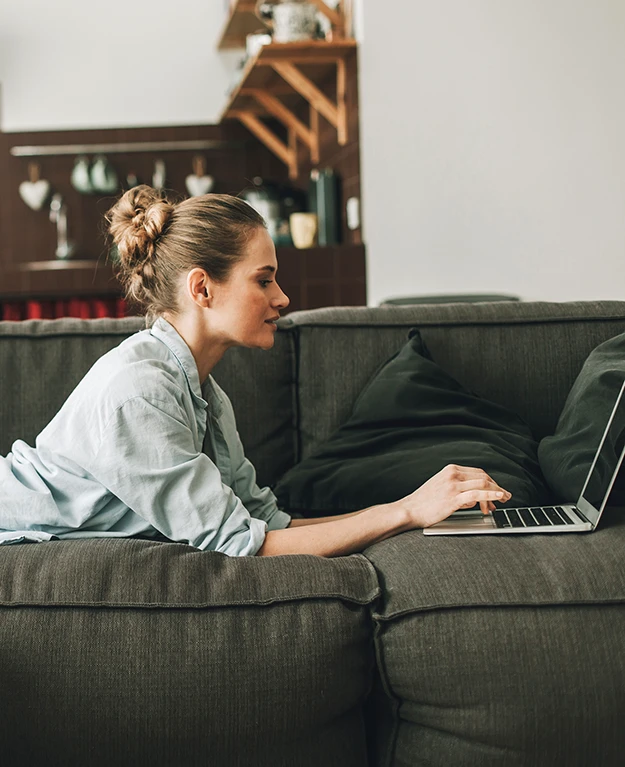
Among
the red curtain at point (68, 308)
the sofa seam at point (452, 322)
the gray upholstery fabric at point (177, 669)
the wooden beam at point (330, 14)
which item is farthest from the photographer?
the red curtain at point (68, 308)

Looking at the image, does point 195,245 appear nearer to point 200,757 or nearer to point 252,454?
point 252,454

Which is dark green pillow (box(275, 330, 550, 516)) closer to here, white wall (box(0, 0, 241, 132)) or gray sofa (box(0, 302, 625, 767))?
gray sofa (box(0, 302, 625, 767))

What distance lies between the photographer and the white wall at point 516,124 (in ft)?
12.0

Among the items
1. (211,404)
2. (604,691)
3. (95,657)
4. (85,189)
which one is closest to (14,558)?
(95,657)

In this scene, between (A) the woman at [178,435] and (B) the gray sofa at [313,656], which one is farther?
(A) the woman at [178,435]

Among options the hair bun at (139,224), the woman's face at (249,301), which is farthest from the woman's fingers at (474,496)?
the hair bun at (139,224)

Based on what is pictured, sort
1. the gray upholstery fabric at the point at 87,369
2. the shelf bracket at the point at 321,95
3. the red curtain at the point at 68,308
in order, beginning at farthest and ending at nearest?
1. the red curtain at the point at 68,308
2. the shelf bracket at the point at 321,95
3. the gray upholstery fabric at the point at 87,369

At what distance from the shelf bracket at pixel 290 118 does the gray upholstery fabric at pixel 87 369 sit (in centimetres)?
275

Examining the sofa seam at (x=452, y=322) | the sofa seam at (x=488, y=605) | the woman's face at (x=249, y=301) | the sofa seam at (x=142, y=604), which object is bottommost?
the sofa seam at (x=488, y=605)

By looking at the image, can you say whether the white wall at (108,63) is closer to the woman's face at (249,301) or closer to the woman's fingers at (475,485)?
the woman's face at (249,301)

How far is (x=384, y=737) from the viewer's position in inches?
53.7

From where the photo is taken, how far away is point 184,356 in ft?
5.41

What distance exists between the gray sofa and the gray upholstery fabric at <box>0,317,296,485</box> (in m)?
0.60

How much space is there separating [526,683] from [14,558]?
0.71 meters
